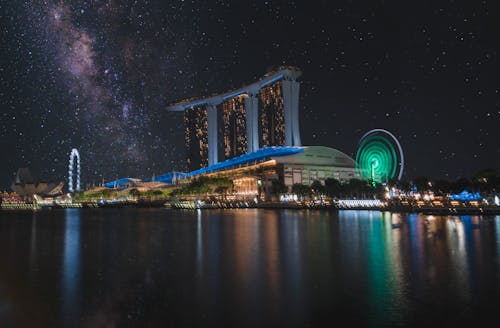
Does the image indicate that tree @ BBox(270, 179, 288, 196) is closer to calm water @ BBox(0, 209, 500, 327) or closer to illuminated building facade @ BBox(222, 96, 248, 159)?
illuminated building facade @ BBox(222, 96, 248, 159)

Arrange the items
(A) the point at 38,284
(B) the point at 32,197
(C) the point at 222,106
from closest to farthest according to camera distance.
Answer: (A) the point at 38,284 < (C) the point at 222,106 < (B) the point at 32,197

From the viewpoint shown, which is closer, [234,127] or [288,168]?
[288,168]

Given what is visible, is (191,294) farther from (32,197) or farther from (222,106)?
(32,197)

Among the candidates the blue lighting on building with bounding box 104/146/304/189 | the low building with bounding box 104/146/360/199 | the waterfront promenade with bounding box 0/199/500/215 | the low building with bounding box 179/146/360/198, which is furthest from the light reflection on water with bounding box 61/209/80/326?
the blue lighting on building with bounding box 104/146/304/189

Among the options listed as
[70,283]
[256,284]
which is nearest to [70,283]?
[70,283]

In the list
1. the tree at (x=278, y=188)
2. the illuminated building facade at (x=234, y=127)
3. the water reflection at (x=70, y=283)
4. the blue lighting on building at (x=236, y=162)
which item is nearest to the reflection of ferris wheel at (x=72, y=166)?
the blue lighting on building at (x=236, y=162)

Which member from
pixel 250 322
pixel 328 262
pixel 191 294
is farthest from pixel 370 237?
pixel 250 322

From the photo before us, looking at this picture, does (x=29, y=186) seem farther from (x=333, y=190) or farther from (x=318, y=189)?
(x=333, y=190)
